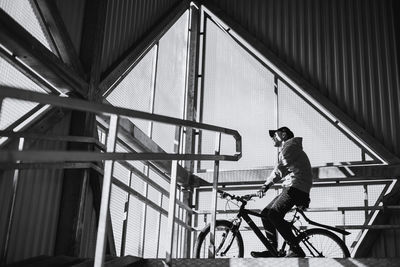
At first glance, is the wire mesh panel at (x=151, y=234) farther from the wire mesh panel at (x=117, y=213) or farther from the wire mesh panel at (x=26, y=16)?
the wire mesh panel at (x=26, y=16)

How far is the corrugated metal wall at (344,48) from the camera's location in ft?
33.3

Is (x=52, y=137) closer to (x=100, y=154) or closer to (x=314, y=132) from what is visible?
(x=100, y=154)

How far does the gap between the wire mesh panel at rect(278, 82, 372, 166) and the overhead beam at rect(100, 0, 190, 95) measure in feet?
8.53

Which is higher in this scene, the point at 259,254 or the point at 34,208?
the point at 34,208

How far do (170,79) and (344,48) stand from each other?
3544 millimetres

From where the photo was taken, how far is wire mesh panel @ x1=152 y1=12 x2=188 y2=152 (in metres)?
9.92

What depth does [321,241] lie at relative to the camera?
Answer: 6410 millimetres

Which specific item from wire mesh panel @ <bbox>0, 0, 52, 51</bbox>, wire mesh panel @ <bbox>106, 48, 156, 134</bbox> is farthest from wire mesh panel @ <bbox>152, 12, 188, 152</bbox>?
wire mesh panel @ <bbox>0, 0, 52, 51</bbox>

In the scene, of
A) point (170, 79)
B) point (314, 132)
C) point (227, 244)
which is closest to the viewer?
point (227, 244)

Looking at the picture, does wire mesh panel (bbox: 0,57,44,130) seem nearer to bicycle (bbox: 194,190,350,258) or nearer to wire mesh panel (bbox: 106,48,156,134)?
wire mesh panel (bbox: 106,48,156,134)

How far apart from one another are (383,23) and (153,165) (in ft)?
17.9

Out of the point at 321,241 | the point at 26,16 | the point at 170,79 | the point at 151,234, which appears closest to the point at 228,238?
the point at 321,241

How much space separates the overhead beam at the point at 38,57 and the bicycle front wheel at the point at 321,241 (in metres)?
3.33

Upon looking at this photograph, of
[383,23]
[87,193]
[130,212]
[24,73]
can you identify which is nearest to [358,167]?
[383,23]
